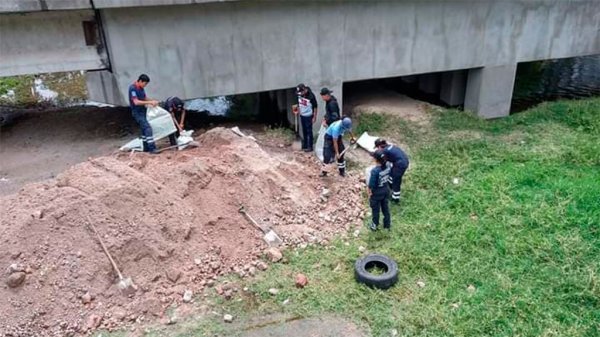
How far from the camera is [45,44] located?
10172 mm

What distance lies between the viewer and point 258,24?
11.0 m

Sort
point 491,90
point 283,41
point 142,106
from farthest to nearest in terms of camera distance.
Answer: point 491,90
point 283,41
point 142,106

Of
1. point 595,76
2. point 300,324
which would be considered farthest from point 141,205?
point 595,76

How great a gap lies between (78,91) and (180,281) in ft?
37.6

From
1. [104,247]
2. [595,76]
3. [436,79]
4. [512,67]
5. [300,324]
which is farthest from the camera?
[595,76]

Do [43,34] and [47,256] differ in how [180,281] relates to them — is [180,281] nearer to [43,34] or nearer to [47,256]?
[47,256]

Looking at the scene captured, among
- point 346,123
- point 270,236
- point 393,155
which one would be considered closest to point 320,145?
point 346,123

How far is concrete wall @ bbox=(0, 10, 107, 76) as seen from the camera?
9.88m

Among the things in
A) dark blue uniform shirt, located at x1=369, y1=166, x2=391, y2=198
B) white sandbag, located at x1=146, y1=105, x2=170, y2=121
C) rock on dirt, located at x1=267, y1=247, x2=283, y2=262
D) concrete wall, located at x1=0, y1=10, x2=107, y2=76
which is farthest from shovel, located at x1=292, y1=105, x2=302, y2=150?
concrete wall, located at x1=0, y1=10, x2=107, y2=76

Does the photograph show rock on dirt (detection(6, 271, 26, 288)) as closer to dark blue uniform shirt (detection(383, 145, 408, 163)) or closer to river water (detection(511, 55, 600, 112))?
dark blue uniform shirt (detection(383, 145, 408, 163))

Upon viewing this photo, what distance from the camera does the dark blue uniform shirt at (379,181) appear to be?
7.46 meters

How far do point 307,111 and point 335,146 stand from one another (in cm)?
145

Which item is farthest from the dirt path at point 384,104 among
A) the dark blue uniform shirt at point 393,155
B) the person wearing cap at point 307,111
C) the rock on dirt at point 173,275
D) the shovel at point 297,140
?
the rock on dirt at point 173,275

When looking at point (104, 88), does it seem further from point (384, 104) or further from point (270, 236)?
point (384, 104)
